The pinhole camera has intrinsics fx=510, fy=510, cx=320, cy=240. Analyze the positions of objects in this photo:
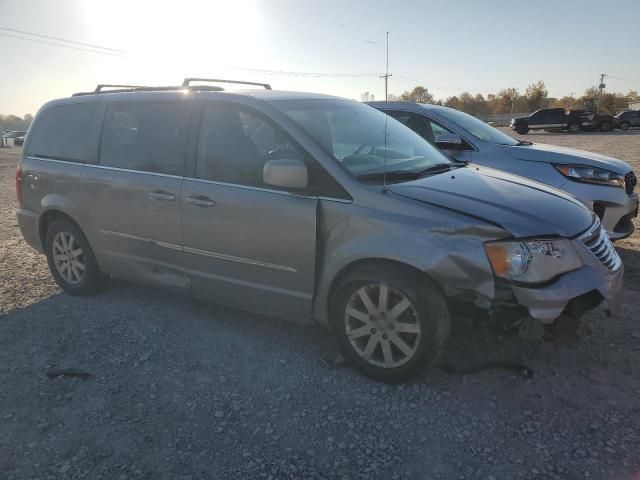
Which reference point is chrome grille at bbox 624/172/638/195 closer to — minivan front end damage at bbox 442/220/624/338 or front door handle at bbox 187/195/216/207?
minivan front end damage at bbox 442/220/624/338

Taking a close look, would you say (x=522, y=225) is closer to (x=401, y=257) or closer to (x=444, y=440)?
(x=401, y=257)

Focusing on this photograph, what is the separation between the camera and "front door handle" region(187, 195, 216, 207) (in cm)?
375

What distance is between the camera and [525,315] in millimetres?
2850

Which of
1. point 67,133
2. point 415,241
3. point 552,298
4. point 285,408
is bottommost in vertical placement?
point 285,408

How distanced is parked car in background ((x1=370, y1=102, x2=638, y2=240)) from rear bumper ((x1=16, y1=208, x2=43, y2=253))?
162 inches

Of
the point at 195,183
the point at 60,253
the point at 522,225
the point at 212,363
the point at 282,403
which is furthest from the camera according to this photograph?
the point at 60,253

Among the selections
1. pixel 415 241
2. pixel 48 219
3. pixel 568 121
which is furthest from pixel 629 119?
pixel 48 219

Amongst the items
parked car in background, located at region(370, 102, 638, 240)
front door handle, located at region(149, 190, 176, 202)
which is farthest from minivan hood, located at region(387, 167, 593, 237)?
parked car in background, located at region(370, 102, 638, 240)

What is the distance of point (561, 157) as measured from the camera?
18.2 feet

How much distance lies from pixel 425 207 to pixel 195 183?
5.86 feet

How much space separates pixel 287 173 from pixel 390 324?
3.78 ft

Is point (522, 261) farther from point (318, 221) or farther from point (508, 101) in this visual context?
point (508, 101)

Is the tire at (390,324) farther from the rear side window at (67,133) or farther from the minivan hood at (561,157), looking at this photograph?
the minivan hood at (561,157)

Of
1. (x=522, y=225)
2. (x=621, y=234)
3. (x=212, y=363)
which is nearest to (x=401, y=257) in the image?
(x=522, y=225)
